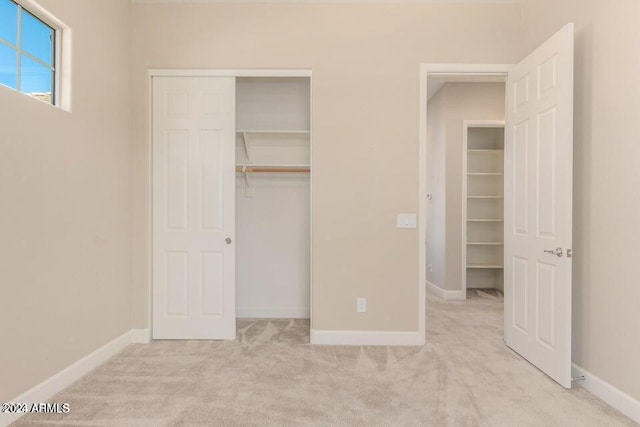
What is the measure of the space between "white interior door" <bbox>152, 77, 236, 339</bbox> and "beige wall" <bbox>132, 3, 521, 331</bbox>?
22cm

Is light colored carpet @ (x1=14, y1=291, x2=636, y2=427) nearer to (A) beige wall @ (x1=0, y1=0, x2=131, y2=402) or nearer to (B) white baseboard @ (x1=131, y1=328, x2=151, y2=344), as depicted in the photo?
(B) white baseboard @ (x1=131, y1=328, x2=151, y2=344)

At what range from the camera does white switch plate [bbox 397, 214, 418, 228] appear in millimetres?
3295

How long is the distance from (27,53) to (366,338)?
3.23 m

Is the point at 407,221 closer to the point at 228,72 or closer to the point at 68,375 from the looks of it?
the point at 228,72

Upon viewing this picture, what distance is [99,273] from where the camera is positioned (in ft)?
9.33

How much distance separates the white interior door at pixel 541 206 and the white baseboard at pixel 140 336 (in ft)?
10.5

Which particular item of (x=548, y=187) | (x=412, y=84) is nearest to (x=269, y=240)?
(x=412, y=84)

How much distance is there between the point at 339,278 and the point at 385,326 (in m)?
0.59

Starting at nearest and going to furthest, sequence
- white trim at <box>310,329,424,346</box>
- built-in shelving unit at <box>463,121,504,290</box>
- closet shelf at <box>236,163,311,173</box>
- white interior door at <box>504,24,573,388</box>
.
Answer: white interior door at <box>504,24,573,388</box>, white trim at <box>310,329,424,346</box>, closet shelf at <box>236,163,311,173</box>, built-in shelving unit at <box>463,121,504,290</box>

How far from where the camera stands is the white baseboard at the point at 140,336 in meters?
3.31

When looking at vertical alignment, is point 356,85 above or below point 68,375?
above

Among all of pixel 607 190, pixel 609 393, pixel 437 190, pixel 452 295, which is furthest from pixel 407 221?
pixel 437 190

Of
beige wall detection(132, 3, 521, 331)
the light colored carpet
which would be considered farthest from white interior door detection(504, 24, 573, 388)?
beige wall detection(132, 3, 521, 331)

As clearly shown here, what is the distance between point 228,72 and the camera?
335 centimetres
